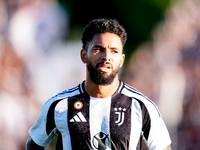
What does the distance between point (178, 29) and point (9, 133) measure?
385cm

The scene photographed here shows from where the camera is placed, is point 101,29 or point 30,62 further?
point 30,62

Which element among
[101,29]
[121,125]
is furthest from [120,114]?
[101,29]

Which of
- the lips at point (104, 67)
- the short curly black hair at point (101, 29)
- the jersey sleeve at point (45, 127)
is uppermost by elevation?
the short curly black hair at point (101, 29)

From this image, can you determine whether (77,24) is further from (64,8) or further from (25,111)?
(25,111)

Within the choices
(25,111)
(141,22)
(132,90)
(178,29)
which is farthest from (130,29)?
(132,90)

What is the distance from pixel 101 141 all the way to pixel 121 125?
0.20 metres

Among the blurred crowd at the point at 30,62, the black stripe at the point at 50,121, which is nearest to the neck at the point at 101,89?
the black stripe at the point at 50,121

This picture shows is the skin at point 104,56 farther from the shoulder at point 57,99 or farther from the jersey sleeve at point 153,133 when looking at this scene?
the jersey sleeve at point 153,133

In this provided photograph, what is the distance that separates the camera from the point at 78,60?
6.65 meters

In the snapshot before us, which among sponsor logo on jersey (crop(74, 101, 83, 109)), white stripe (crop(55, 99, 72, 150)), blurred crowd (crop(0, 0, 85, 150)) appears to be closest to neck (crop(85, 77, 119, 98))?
sponsor logo on jersey (crop(74, 101, 83, 109))

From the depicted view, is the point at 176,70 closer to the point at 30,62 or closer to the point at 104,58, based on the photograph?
the point at 30,62

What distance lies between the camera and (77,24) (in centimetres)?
662

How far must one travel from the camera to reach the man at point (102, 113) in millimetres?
2537

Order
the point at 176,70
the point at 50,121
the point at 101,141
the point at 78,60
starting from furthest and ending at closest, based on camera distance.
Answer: the point at 78,60, the point at 176,70, the point at 50,121, the point at 101,141
